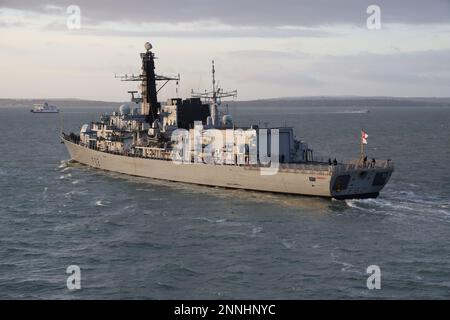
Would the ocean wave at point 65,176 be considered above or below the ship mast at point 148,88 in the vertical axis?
below

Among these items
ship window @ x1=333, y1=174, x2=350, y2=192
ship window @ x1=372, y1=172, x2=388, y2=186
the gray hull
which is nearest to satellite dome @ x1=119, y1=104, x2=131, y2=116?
the gray hull

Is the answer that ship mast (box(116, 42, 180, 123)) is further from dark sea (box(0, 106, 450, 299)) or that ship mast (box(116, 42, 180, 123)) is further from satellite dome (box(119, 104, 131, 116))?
dark sea (box(0, 106, 450, 299))

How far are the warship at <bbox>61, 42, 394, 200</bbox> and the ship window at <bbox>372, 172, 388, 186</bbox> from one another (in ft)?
0.34

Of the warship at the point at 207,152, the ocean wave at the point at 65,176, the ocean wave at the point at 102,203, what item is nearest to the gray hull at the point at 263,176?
the warship at the point at 207,152

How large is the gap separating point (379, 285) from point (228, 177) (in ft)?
96.6

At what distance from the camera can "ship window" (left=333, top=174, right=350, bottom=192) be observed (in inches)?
2003

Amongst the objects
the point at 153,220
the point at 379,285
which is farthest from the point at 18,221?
the point at 379,285

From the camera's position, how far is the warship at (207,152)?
52000 mm

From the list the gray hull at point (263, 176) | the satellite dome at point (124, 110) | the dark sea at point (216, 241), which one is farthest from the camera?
the satellite dome at point (124, 110)

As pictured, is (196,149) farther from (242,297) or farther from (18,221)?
(242,297)

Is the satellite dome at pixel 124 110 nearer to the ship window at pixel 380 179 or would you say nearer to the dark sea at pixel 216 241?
the dark sea at pixel 216 241

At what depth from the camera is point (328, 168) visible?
2010 inches

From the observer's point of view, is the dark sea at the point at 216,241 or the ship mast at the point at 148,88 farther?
the ship mast at the point at 148,88

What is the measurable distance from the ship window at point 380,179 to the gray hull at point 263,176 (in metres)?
0.29
